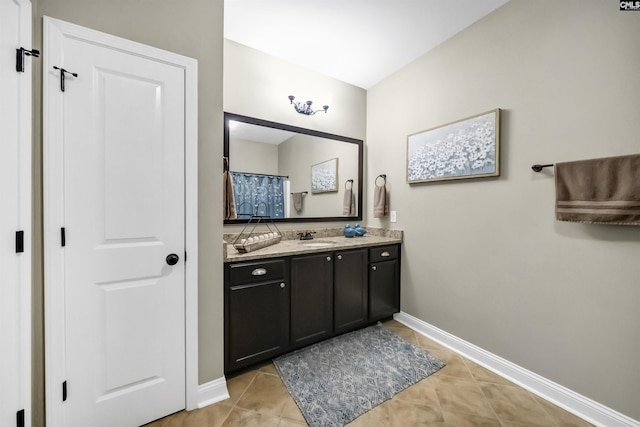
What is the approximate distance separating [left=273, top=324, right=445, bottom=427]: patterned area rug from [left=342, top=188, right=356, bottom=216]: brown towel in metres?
1.33

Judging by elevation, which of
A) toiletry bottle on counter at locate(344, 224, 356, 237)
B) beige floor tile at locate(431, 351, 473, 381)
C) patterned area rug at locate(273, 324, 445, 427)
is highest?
toiletry bottle on counter at locate(344, 224, 356, 237)

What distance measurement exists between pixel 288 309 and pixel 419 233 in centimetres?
148

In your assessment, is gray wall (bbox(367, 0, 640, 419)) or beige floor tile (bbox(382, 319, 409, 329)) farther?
beige floor tile (bbox(382, 319, 409, 329))

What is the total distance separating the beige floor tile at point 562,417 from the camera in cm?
142

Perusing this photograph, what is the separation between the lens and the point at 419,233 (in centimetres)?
248

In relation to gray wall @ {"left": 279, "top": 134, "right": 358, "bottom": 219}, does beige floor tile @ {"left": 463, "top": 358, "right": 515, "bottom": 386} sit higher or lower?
lower

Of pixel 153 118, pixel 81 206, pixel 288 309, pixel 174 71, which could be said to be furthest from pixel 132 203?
pixel 288 309

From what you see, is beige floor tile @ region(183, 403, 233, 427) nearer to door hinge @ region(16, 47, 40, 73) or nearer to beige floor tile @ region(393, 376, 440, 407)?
beige floor tile @ region(393, 376, 440, 407)

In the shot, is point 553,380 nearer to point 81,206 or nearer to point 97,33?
point 81,206

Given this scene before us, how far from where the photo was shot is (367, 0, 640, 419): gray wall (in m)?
1.36

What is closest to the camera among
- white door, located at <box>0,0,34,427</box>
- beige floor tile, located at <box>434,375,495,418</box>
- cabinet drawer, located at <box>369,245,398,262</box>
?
white door, located at <box>0,0,34,427</box>

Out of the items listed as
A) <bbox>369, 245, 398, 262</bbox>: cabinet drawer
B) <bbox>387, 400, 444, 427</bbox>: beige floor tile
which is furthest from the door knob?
<bbox>369, 245, 398, 262</bbox>: cabinet drawer

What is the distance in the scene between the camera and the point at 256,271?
5.92 feet

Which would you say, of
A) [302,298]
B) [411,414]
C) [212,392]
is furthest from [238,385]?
[411,414]
